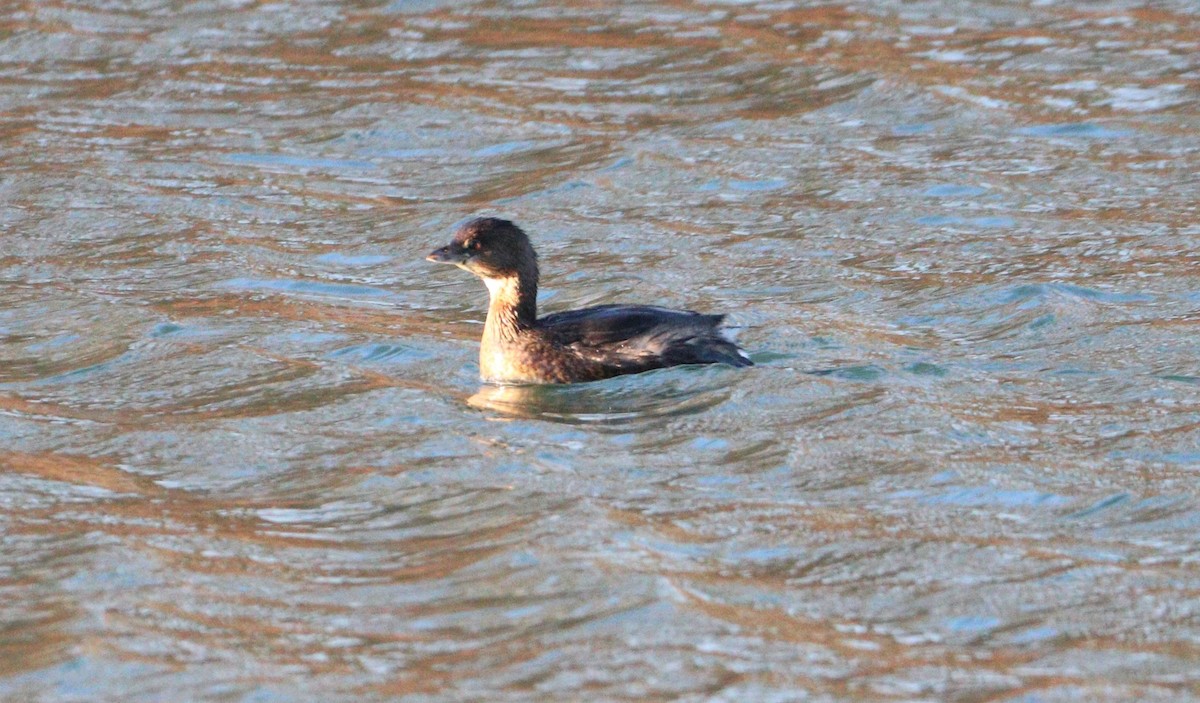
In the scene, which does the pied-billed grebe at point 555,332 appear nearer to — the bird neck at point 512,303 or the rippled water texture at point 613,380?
the bird neck at point 512,303

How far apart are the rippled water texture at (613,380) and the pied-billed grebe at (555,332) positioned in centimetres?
14

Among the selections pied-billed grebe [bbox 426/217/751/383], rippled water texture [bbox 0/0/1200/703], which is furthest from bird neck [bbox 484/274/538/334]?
rippled water texture [bbox 0/0/1200/703]

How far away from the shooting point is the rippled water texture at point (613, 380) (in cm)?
630

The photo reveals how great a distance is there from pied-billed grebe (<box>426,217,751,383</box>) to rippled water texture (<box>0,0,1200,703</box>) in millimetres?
143

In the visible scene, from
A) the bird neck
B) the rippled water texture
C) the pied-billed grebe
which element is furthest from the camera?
the bird neck

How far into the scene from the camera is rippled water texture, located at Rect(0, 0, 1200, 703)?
20.7 feet

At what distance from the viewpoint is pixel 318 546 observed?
720 centimetres

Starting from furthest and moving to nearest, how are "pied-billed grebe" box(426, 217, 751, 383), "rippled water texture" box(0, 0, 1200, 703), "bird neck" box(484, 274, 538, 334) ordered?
"bird neck" box(484, 274, 538, 334), "pied-billed grebe" box(426, 217, 751, 383), "rippled water texture" box(0, 0, 1200, 703)

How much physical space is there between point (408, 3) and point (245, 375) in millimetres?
8907

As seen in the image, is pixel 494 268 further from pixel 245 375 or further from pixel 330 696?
pixel 330 696

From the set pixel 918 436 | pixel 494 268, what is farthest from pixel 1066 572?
pixel 494 268

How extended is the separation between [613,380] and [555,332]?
1.39 feet

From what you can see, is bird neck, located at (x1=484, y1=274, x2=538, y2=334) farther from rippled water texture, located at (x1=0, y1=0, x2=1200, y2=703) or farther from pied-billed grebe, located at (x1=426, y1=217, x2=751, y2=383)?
rippled water texture, located at (x1=0, y1=0, x2=1200, y2=703)

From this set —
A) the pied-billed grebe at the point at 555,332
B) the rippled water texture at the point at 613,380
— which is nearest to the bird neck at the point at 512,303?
the pied-billed grebe at the point at 555,332
